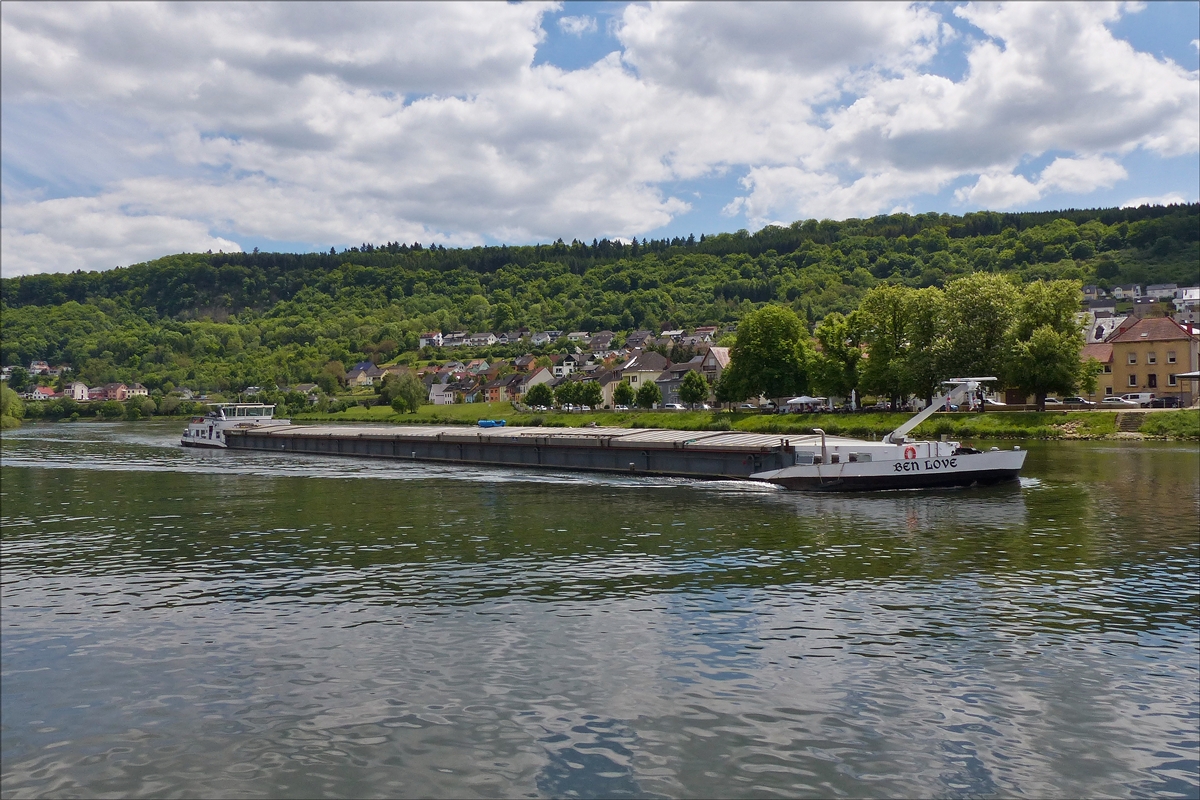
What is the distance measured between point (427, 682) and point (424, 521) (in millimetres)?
18760

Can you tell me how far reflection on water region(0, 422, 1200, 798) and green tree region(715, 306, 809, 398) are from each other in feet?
195

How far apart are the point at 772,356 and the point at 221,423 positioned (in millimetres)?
58481

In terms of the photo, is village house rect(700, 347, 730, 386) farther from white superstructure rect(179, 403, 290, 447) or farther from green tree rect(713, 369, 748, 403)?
white superstructure rect(179, 403, 290, 447)

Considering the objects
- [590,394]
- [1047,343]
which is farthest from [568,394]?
[1047,343]

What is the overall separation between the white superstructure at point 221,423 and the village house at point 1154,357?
89886 millimetres

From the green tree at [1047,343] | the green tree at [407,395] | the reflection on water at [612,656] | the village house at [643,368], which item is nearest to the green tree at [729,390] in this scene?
the green tree at [1047,343]

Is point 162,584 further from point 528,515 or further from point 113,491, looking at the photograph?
point 113,491

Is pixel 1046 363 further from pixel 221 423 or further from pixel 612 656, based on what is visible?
pixel 221 423

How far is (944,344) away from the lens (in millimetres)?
76375

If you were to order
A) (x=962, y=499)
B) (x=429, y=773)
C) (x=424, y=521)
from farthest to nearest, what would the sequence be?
(x=962, y=499) → (x=424, y=521) → (x=429, y=773)

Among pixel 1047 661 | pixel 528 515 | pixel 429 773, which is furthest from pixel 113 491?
pixel 1047 661

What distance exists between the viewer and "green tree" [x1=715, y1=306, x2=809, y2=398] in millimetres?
90938

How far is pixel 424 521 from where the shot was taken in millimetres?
32469

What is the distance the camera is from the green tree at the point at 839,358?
3342 inches
